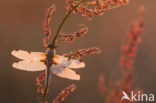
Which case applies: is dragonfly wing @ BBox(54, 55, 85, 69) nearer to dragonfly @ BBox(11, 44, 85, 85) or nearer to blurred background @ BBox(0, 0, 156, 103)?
dragonfly @ BBox(11, 44, 85, 85)

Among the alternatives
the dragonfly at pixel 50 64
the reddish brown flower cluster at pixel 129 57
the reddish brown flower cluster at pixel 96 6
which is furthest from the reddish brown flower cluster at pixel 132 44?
the dragonfly at pixel 50 64

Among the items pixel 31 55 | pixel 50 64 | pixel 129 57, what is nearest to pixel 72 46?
pixel 129 57

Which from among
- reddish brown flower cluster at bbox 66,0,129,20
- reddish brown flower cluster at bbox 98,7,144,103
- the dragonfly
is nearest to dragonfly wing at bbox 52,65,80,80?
the dragonfly

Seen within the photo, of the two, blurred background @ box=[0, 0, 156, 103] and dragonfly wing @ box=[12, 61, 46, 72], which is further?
blurred background @ box=[0, 0, 156, 103]

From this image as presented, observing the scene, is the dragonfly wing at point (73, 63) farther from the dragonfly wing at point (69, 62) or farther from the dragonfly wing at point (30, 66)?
the dragonfly wing at point (30, 66)

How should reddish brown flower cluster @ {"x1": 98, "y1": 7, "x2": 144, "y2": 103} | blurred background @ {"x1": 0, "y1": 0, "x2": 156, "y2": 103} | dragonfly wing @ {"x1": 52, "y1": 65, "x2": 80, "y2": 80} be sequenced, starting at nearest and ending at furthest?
1. dragonfly wing @ {"x1": 52, "y1": 65, "x2": 80, "y2": 80}
2. reddish brown flower cluster @ {"x1": 98, "y1": 7, "x2": 144, "y2": 103}
3. blurred background @ {"x1": 0, "y1": 0, "x2": 156, "y2": 103}

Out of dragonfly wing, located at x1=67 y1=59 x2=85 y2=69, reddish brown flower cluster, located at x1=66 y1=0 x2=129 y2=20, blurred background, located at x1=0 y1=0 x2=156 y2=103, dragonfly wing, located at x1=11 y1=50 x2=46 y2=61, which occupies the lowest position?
blurred background, located at x1=0 y1=0 x2=156 y2=103

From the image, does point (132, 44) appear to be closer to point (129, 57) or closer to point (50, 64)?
point (129, 57)

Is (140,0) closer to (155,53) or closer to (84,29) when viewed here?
(155,53)
